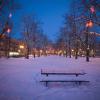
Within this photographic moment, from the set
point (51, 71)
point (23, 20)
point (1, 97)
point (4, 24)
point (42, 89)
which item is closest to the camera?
point (1, 97)

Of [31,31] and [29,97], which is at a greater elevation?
[31,31]

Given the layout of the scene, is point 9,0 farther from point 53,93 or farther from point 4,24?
point 53,93

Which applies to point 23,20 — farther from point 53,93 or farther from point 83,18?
point 53,93

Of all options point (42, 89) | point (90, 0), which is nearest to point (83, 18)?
point (90, 0)

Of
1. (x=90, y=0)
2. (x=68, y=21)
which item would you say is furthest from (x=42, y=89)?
(x=68, y=21)

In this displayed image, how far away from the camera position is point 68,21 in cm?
4356

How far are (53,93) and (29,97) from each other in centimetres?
137

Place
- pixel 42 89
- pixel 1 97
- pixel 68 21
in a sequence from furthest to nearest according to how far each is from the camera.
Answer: pixel 68 21 → pixel 42 89 → pixel 1 97

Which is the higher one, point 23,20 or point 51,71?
point 23,20

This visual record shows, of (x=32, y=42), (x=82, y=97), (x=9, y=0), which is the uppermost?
(x=9, y=0)

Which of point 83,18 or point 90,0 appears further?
point 83,18

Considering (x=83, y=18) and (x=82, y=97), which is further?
(x=83, y=18)

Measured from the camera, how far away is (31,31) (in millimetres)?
60438

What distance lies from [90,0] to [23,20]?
121 ft
